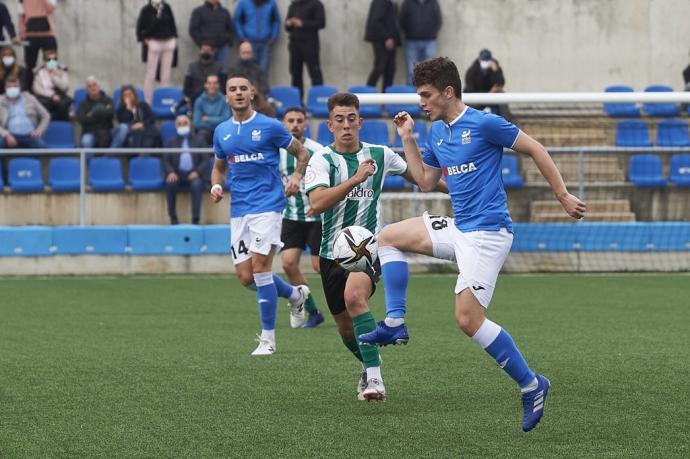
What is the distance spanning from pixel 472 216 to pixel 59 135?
14.2 meters

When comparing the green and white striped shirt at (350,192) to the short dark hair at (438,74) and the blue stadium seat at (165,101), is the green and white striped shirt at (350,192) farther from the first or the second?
the blue stadium seat at (165,101)

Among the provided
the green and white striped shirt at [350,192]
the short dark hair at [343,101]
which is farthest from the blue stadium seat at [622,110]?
the short dark hair at [343,101]

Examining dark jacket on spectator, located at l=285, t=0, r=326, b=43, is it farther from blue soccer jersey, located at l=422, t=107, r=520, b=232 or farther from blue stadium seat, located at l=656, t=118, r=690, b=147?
blue soccer jersey, located at l=422, t=107, r=520, b=232

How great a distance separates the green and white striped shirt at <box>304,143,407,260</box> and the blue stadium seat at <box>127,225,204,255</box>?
402 inches

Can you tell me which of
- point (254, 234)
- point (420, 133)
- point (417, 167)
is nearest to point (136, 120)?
point (420, 133)

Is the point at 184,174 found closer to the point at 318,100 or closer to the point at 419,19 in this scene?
the point at 318,100

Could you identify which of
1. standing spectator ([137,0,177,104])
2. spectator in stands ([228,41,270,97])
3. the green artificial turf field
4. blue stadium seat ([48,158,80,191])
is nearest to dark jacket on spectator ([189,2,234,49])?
standing spectator ([137,0,177,104])

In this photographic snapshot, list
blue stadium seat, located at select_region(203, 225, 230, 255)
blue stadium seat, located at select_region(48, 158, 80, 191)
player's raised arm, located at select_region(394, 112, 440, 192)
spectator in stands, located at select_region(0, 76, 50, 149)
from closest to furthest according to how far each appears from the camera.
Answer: player's raised arm, located at select_region(394, 112, 440, 192) → blue stadium seat, located at select_region(203, 225, 230, 255) → blue stadium seat, located at select_region(48, 158, 80, 191) → spectator in stands, located at select_region(0, 76, 50, 149)

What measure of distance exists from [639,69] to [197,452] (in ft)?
63.8

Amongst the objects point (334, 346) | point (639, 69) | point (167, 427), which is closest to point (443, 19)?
point (639, 69)

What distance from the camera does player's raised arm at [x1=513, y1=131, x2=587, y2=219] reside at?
639 centimetres

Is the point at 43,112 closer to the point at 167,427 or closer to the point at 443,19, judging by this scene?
the point at 443,19

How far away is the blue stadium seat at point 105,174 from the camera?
1877 cm

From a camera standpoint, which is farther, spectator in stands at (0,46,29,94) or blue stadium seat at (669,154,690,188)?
spectator in stands at (0,46,29,94)
